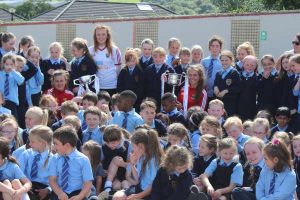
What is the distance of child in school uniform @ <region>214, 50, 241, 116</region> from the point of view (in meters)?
10.0

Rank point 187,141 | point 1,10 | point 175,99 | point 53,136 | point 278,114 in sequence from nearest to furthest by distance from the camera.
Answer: point 53,136
point 187,141
point 278,114
point 175,99
point 1,10

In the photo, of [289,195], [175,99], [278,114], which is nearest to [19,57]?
[175,99]

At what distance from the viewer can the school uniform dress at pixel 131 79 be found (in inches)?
411

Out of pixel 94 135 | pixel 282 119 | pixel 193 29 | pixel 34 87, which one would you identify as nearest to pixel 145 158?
pixel 94 135

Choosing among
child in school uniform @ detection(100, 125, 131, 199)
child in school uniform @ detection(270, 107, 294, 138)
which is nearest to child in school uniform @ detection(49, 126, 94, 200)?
child in school uniform @ detection(100, 125, 131, 199)

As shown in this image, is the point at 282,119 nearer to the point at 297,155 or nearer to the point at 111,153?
the point at 297,155

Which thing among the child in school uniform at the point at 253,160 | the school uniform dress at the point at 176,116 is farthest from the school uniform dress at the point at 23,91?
the child in school uniform at the point at 253,160

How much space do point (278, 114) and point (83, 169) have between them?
3.06 meters

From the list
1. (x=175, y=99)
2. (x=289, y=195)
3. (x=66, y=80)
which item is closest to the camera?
(x=289, y=195)

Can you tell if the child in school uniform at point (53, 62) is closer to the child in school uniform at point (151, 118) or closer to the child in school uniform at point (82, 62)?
the child in school uniform at point (82, 62)

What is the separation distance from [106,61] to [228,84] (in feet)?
6.59

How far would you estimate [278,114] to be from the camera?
9.02 m

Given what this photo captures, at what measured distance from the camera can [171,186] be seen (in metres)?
7.03

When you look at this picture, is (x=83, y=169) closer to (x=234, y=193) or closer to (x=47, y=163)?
(x=47, y=163)
